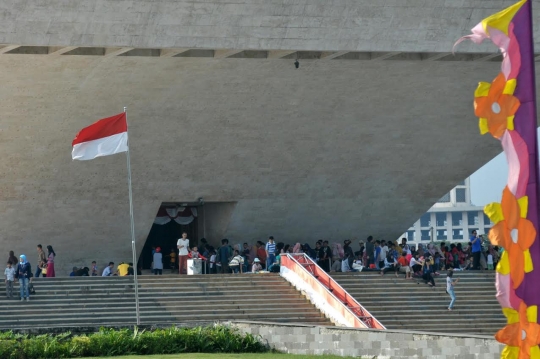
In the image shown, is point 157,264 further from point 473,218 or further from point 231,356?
point 473,218

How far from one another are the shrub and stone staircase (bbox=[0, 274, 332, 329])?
481cm

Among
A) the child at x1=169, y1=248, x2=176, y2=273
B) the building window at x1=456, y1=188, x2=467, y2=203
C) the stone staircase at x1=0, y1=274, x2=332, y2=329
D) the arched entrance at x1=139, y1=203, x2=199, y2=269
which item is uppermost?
the building window at x1=456, y1=188, x2=467, y2=203

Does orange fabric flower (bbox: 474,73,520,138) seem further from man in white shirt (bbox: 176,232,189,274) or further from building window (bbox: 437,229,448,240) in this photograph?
building window (bbox: 437,229,448,240)

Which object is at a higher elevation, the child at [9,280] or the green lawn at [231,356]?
the child at [9,280]

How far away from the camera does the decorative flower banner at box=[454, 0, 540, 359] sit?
27.7 feet

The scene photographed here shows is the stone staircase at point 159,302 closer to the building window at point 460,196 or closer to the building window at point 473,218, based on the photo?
the building window at point 473,218

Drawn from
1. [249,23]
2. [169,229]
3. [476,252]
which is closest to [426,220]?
[169,229]

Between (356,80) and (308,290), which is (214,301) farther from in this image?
(356,80)

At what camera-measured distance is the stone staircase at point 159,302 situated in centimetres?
2258

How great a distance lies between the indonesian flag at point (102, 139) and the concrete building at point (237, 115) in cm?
410

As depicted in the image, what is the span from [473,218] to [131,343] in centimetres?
10879

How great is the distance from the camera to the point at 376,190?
30.6m

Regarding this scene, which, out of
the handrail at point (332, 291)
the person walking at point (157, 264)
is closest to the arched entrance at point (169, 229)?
the person walking at point (157, 264)

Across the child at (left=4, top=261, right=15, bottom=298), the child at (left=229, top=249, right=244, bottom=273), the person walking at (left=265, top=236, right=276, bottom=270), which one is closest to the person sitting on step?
the person walking at (left=265, top=236, right=276, bottom=270)
